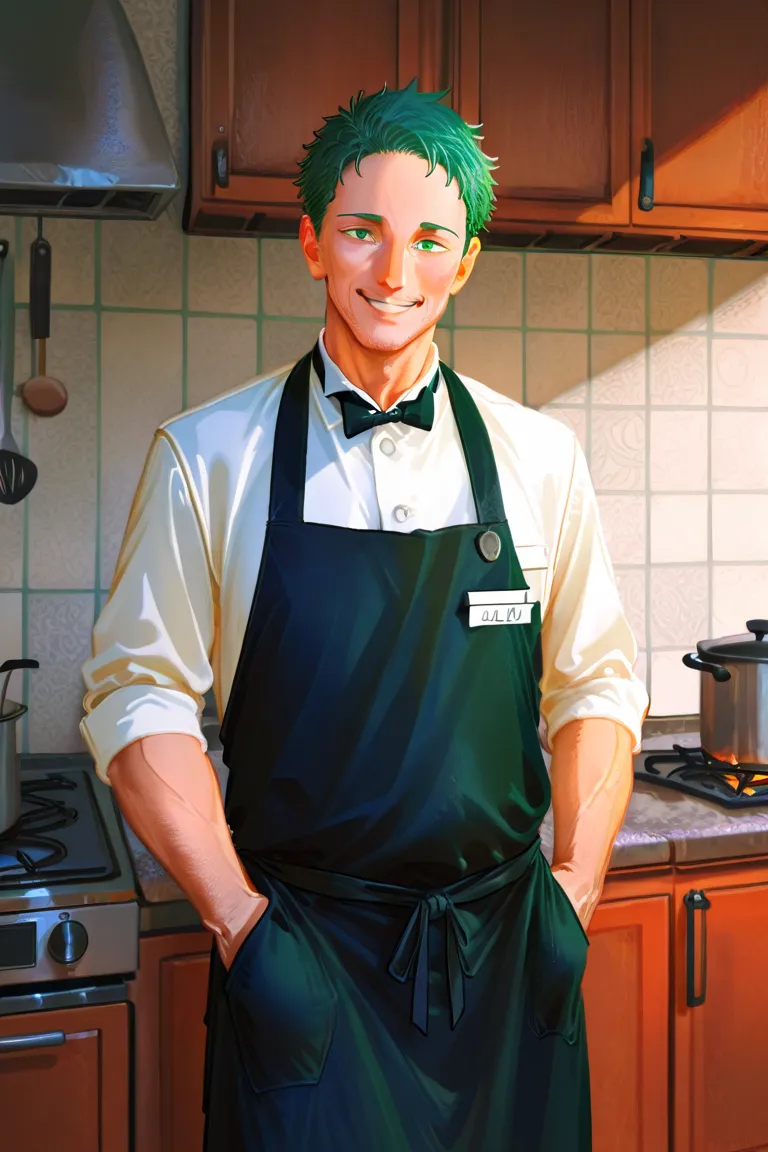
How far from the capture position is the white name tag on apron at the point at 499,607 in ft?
3.20

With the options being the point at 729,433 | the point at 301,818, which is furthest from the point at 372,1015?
the point at 729,433

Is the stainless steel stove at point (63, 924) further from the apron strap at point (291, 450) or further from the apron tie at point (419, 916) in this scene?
the apron strap at point (291, 450)

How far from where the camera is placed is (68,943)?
1.19 metres

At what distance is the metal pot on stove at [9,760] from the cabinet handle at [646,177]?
113 centimetres

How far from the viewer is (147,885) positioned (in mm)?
1219

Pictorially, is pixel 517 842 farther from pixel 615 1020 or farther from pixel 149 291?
pixel 149 291

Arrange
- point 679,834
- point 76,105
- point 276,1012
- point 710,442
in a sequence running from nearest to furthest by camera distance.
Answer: point 276,1012
point 76,105
point 679,834
point 710,442

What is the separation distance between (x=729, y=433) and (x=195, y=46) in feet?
3.80

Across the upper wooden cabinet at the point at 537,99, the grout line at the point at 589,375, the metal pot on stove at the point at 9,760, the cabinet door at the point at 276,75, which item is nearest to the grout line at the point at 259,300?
the upper wooden cabinet at the point at 537,99

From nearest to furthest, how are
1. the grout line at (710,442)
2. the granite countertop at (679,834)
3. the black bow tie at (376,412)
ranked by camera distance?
the black bow tie at (376,412) → the granite countertop at (679,834) → the grout line at (710,442)

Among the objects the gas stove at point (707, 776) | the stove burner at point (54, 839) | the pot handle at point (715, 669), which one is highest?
the pot handle at point (715, 669)

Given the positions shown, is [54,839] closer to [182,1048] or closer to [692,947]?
[182,1048]

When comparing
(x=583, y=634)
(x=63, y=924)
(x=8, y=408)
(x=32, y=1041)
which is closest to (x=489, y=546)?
(x=583, y=634)

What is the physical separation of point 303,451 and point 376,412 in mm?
77
